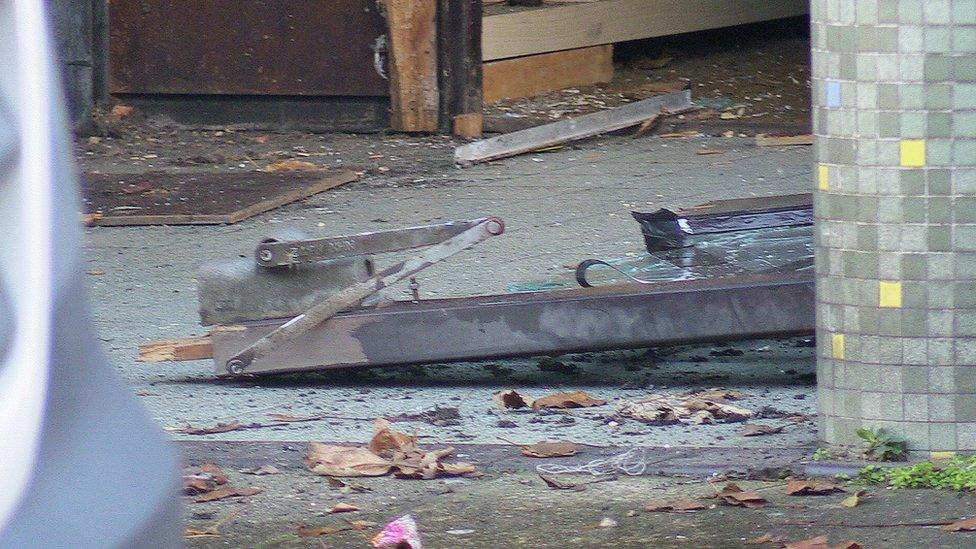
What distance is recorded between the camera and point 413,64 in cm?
1088

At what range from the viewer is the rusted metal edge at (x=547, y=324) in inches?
197

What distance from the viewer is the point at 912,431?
4.17 metres

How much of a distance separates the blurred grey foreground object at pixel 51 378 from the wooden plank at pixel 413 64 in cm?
901

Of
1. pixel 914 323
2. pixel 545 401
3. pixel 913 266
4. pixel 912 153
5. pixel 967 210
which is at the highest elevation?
pixel 912 153

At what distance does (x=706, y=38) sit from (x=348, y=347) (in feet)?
34.0

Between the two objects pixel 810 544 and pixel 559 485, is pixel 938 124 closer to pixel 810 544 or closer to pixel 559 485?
pixel 810 544

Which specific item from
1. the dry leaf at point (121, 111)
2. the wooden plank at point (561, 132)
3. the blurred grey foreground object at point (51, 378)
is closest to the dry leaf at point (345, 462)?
the blurred grey foreground object at point (51, 378)

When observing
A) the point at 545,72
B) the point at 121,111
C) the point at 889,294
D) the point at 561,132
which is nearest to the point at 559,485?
the point at 889,294

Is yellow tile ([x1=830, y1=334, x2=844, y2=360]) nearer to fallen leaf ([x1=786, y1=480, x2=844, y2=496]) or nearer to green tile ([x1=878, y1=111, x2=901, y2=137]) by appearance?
fallen leaf ([x1=786, y1=480, x2=844, y2=496])

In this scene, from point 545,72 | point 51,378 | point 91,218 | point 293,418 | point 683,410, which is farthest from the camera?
point 545,72

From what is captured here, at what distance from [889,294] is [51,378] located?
283cm

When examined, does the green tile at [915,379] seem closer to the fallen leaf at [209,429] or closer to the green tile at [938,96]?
the green tile at [938,96]

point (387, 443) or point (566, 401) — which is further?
point (566, 401)

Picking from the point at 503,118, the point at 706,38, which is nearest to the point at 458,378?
the point at 503,118
